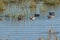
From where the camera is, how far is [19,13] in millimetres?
2863

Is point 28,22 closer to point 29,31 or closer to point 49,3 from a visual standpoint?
point 29,31

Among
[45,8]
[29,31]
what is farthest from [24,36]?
[45,8]

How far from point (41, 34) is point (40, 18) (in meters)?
0.38

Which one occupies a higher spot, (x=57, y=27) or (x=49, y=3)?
(x=49, y=3)

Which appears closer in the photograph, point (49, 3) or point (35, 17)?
point (35, 17)

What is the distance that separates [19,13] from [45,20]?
0.36 metres

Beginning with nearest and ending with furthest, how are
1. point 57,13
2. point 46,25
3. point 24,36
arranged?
→ point 24,36, point 46,25, point 57,13

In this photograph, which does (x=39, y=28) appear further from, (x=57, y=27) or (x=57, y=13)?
(x=57, y=13)

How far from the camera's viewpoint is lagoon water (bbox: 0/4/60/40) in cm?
255

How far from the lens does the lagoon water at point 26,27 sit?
2.55 metres

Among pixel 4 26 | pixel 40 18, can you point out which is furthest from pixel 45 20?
pixel 4 26

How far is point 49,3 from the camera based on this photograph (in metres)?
3.18

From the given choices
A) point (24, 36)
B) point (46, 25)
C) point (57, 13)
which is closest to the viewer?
point (24, 36)

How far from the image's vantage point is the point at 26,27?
106 inches
